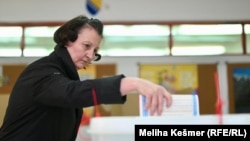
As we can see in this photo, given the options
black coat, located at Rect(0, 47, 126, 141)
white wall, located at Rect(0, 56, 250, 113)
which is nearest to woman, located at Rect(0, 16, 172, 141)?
black coat, located at Rect(0, 47, 126, 141)

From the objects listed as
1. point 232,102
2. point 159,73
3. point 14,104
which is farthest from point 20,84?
point 232,102

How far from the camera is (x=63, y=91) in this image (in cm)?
60

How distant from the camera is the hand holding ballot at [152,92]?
511 millimetres

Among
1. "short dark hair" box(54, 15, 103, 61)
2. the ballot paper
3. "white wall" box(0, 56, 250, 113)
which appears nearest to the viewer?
the ballot paper

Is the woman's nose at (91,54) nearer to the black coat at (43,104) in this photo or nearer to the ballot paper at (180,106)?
the black coat at (43,104)

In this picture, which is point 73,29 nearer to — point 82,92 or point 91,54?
point 91,54

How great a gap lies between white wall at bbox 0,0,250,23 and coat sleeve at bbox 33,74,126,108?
3307mm

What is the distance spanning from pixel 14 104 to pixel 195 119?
450 millimetres

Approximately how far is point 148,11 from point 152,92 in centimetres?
348

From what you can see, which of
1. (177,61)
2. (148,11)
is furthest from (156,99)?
(148,11)

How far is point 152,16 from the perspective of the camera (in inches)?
153

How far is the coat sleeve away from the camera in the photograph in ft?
1.85

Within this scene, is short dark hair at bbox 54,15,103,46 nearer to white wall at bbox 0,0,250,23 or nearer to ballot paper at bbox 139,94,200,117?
ballot paper at bbox 139,94,200,117

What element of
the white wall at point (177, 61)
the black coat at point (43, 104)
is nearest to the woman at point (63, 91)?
the black coat at point (43, 104)
